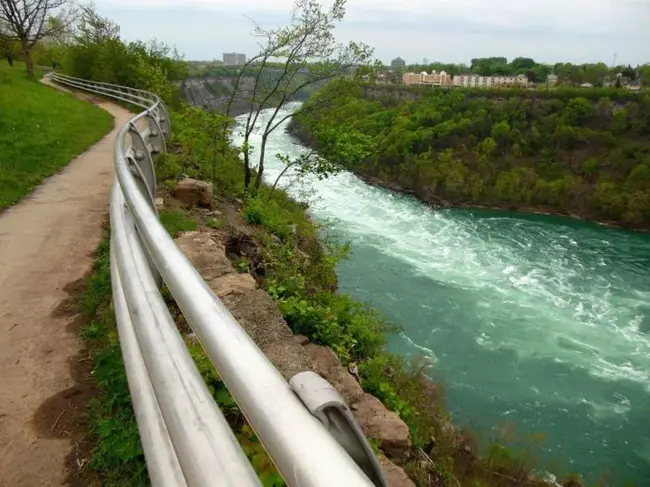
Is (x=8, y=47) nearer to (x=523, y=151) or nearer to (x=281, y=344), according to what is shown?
(x=281, y=344)

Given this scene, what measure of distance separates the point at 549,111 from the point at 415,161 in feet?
64.3

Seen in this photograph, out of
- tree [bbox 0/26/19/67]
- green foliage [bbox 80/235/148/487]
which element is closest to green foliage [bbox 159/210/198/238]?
green foliage [bbox 80/235/148/487]

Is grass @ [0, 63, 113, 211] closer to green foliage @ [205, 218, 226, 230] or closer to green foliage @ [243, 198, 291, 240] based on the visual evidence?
green foliage @ [205, 218, 226, 230]

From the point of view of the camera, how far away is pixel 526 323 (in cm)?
1764

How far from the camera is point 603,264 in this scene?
2655 cm

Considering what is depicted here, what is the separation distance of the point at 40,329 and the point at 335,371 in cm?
273

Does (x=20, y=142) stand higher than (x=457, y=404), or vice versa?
(x=20, y=142)

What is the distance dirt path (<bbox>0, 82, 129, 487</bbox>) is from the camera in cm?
226

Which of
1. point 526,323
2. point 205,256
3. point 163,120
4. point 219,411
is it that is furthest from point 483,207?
point 219,411

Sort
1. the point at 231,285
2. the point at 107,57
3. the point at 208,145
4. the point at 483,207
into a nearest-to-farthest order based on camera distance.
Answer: the point at 231,285
the point at 208,145
the point at 107,57
the point at 483,207

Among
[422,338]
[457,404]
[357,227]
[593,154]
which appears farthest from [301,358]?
[593,154]

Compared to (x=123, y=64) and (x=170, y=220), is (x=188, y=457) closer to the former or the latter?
(x=170, y=220)

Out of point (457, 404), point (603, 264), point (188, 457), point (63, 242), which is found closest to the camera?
point (188, 457)

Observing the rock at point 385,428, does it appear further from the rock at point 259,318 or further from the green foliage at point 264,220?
the green foliage at point 264,220
